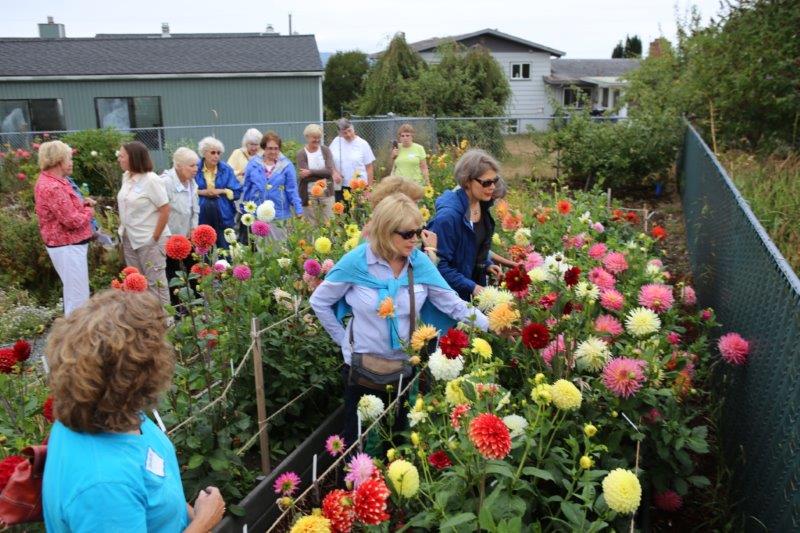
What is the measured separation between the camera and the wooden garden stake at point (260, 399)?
306 centimetres

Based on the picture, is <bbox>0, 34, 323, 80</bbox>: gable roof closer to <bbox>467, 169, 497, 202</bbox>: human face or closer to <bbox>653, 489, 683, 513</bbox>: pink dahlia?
<bbox>467, 169, 497, 202</bbox>: human face

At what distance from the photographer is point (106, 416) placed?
1.52 meters

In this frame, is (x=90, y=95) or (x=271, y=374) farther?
(x=90, y=95)

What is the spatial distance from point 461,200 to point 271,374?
1.40 meters

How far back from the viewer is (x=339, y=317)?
10.4ft

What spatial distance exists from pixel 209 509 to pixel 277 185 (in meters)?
5.01

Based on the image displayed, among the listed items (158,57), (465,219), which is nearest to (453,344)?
(465,219)

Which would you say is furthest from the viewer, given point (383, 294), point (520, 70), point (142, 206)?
point (520, 70)

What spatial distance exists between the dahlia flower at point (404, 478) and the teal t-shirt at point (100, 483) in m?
0.56

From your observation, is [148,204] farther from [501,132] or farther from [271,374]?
[501,132]

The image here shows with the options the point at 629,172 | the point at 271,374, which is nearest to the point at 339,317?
the point at 271,374

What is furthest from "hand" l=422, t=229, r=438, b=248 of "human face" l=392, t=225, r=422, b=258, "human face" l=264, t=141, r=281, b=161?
"human face" l=264, t=141, r=281, b=161

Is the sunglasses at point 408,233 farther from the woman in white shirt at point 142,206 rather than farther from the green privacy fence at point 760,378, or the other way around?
the woman in white shirt at point 142,206

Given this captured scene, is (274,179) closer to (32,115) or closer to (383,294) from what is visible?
(383,294)
